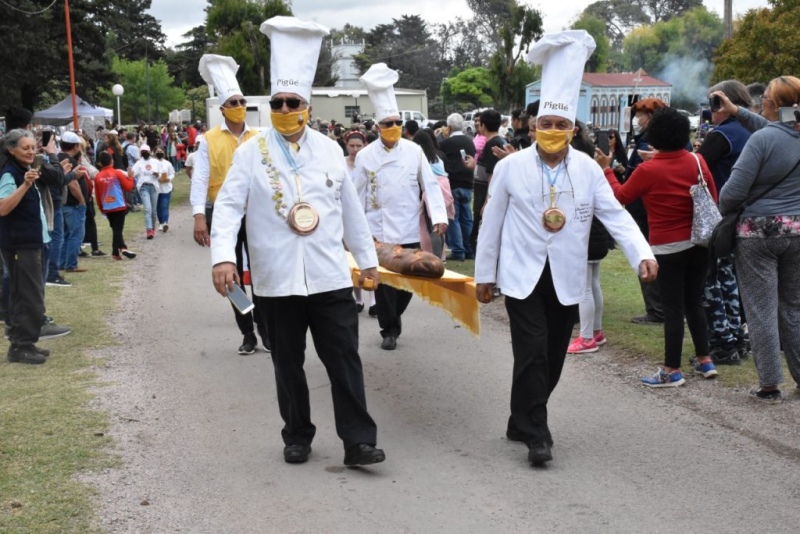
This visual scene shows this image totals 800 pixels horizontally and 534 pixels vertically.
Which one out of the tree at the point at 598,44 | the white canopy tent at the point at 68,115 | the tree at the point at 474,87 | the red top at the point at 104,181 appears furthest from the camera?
the tree at the point at 598,44

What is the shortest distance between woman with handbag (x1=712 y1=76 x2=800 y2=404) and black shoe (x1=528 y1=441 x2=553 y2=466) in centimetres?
213

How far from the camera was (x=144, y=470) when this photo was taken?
249 inches

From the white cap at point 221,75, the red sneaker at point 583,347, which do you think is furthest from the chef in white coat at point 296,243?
the red sneaker at point 583,347

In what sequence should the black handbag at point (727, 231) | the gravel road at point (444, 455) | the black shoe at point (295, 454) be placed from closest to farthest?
the gravel road at point (444, 455) < the black shoe at point (295, 454) < the black handbag at point (727, 231)

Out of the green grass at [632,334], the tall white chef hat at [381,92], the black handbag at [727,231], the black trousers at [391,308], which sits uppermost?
the tall white chef hat at [381,92]

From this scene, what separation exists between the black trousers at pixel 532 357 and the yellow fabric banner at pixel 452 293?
0.65 m

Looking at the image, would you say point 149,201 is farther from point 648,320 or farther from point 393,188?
point 648,320

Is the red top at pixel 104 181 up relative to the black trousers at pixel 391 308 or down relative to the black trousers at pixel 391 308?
up

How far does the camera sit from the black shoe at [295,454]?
20.7 feet

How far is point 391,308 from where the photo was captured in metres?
9.66

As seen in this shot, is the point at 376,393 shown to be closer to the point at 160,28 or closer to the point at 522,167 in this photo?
the point at 522,167

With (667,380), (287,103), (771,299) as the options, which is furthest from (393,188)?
(771,299)

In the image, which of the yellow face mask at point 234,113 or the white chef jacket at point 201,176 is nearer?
the white chef jacket at point 201,176

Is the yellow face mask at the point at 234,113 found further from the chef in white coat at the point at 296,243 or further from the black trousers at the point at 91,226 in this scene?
the black trousers at the point at 91,226
